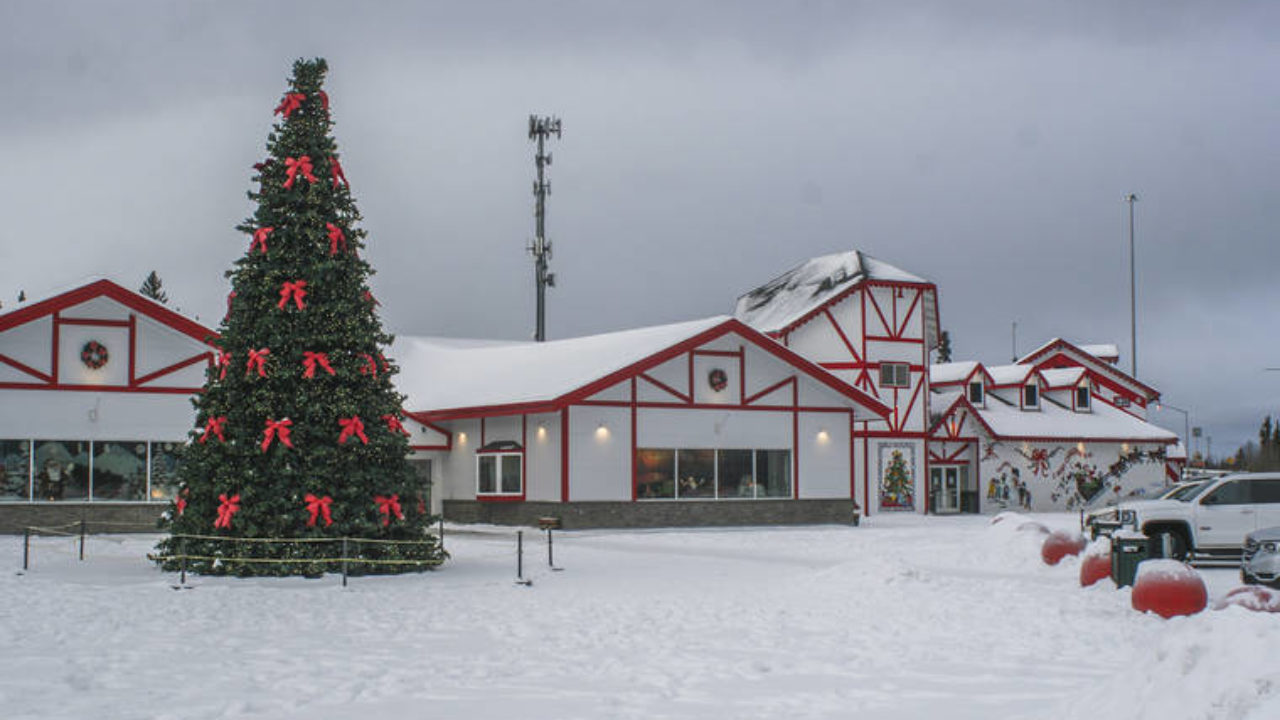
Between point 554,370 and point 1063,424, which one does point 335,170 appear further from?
point 1063,424

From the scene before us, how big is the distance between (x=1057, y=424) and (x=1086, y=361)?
9942mm

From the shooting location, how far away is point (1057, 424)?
54.4 m

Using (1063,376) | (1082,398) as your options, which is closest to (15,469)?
(1063,376)

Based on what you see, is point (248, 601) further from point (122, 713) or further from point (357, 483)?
point (122, 713)

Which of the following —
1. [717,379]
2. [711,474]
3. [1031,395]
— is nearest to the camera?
[711,474]

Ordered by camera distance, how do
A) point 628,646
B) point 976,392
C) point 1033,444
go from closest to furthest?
point 628,646 < point 1033,444 < point 976,392

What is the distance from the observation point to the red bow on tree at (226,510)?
19.7 meters

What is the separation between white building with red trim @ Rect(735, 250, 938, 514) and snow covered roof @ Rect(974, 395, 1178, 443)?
394 cm

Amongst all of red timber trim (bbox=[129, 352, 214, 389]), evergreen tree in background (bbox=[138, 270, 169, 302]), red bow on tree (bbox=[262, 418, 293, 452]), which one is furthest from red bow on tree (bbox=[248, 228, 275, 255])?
evergreen tree in background (bbox=[138, 270, 169, 302])

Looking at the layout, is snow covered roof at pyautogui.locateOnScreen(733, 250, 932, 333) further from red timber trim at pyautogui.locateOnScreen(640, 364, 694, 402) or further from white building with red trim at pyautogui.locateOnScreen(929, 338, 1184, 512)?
red timber trim at pyautogui.locateOnScreen(640, 364, 694, 402)

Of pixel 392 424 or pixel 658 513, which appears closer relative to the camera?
pixel 392 424

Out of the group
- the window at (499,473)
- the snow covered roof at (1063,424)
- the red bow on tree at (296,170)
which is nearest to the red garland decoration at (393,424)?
the red bow on tree at (296,170)

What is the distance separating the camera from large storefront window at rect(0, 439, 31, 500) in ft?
103

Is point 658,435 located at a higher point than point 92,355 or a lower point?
lower
